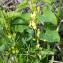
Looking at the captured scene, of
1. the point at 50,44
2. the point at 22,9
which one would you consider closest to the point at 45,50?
the point at 50,44

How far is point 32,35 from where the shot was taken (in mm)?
1732

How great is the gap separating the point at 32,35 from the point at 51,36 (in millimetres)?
124

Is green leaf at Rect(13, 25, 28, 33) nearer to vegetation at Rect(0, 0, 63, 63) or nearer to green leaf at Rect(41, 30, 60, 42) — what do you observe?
vegetation at Rect(0, 0, 63, 63)

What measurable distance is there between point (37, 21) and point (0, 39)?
10.7 inches

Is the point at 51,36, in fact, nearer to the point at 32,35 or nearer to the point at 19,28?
the point at 32,35

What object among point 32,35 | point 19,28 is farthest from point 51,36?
point 19,28

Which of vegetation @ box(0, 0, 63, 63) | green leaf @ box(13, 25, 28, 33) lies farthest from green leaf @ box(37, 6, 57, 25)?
green leaf @ box(13, 25, 28, 33)

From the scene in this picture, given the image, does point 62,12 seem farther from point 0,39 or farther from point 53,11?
point 0,39

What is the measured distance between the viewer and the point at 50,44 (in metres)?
1.75

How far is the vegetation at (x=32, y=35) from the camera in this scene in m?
1.68

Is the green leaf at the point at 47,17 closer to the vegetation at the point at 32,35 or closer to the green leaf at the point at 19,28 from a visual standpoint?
the vegetation at the point at 32,35

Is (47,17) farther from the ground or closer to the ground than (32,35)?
farther from the ground

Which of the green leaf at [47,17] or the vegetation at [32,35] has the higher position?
the green leaf at [47,17]

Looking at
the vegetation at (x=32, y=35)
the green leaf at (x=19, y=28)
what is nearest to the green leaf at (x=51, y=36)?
the vegetation at (x=32, y=35)
